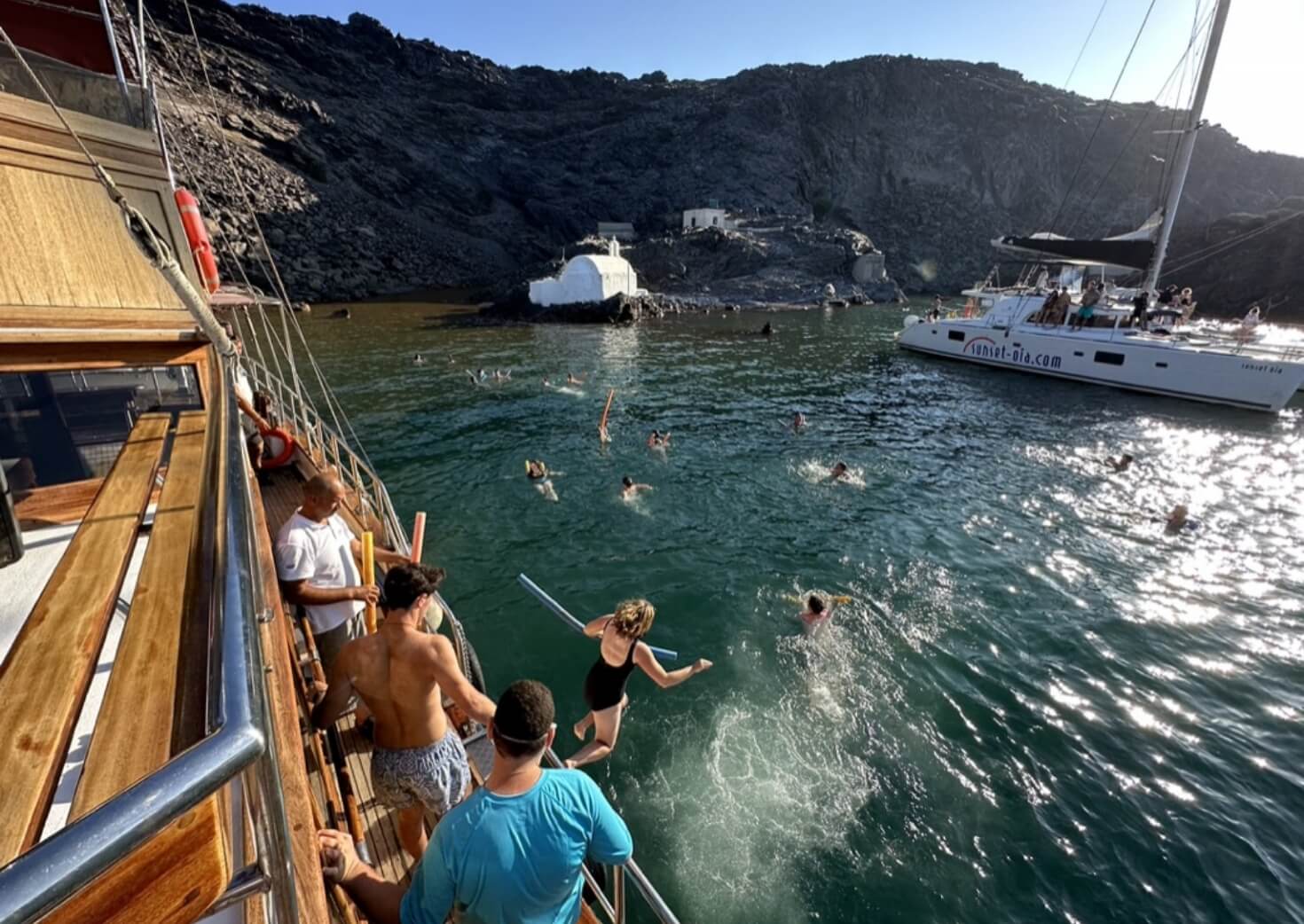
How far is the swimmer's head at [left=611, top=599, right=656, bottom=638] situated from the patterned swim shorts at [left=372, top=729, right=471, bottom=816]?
2.33 m

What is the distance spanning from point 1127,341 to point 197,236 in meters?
33.3

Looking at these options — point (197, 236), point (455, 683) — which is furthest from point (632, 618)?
point (197, 236)

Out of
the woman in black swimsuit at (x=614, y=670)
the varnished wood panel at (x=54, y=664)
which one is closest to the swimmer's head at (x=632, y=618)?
the woman in black swimsuit at (x=614, y=670)

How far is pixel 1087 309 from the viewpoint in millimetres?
27875

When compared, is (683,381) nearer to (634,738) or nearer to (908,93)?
(634,738)

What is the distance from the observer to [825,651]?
8.90 m

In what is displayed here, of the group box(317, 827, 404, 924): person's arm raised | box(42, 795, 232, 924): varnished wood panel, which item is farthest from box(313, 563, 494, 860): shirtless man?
box(42, 795, 232, 924): varnished wood panel

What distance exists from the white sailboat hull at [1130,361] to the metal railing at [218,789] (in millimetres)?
32829

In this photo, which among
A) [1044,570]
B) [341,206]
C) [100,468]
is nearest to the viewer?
[100,468]

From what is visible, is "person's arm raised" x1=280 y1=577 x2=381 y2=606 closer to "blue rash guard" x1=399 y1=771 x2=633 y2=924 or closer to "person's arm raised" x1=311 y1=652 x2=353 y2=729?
"person's arm raised" x1=311 y1=652 x2=353 y2=729

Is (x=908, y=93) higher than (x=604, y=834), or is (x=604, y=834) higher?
(x=908, y=93)

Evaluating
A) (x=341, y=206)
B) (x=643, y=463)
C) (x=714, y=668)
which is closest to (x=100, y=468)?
(x=714, y=668)

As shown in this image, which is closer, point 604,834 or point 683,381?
point 604,834

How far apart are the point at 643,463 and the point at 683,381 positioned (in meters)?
11.0
